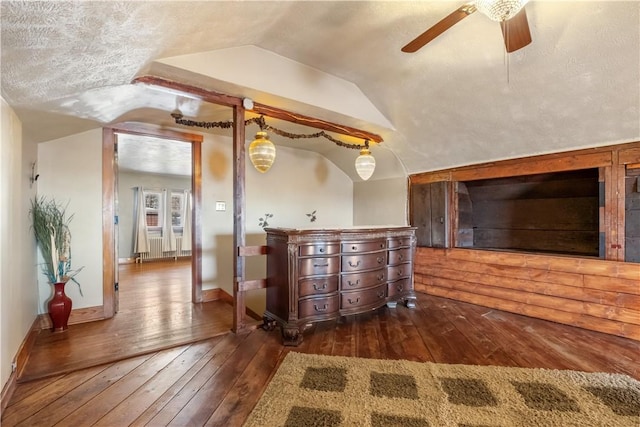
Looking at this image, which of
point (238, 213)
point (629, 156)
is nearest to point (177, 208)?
point (238, 213)

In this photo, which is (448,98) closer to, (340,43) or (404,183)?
(340,43)

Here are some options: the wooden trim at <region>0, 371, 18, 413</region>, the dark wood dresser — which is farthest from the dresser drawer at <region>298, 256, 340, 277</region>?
the wooden trim at <region>0, 371, 18, 413</region>

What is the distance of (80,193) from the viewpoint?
9.24 feet

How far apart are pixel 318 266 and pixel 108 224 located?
2.32 m

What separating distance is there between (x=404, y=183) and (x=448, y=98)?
66.7 inches

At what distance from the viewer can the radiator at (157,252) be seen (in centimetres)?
707

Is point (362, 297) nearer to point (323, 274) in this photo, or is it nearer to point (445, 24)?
point (323, 274)

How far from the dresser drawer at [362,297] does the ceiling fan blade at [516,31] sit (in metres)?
2.26

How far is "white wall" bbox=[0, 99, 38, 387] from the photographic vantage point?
157cm

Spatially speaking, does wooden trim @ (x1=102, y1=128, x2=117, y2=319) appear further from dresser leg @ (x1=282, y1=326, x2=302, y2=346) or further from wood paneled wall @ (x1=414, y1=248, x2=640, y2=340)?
wood paneled wall @ (x1=414, y1=248, x2=640, y2=340)

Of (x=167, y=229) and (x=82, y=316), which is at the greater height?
(x=167, y=229)

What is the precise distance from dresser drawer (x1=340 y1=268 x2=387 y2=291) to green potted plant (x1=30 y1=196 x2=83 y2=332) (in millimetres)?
2612

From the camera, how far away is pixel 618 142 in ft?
8.34

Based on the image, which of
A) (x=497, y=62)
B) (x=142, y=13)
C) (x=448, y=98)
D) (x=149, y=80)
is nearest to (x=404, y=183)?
(x=448, y=98)
